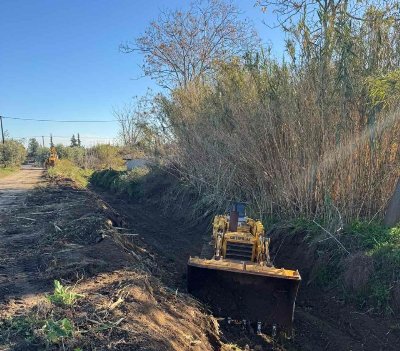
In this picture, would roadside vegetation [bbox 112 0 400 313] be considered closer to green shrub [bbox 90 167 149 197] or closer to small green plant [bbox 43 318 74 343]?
small green plant [bbox 43 318 74 343]

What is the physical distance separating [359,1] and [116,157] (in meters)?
41.0

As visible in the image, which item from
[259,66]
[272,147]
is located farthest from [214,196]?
[259,66]

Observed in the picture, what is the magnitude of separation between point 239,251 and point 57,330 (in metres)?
3.33

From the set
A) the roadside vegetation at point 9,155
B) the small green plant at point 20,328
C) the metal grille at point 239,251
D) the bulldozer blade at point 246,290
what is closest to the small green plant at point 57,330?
the small green plant at point 20,328

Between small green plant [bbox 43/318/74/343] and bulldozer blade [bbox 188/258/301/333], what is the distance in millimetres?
2248

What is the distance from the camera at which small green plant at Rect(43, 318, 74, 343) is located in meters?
3.36

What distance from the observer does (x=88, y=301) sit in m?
4.30

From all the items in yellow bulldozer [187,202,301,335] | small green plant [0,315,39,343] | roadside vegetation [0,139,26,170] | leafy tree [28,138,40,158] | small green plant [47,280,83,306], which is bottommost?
yellow bulldozer [187,202,301,335]

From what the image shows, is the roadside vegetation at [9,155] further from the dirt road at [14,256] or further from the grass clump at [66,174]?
the dirt road at [14,256]

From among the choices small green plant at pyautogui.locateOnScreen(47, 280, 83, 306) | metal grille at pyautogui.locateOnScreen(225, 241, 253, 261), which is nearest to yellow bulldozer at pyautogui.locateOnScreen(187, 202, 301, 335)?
metal grille at pyautogui.locateOnScreen(225, 241, 253, 261)

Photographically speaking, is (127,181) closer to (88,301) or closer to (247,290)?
(247,290)

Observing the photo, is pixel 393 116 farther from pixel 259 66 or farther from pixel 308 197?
pixel 259 66

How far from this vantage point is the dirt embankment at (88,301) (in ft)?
11.6

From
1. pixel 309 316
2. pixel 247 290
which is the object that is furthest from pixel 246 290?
pixel 309 316
